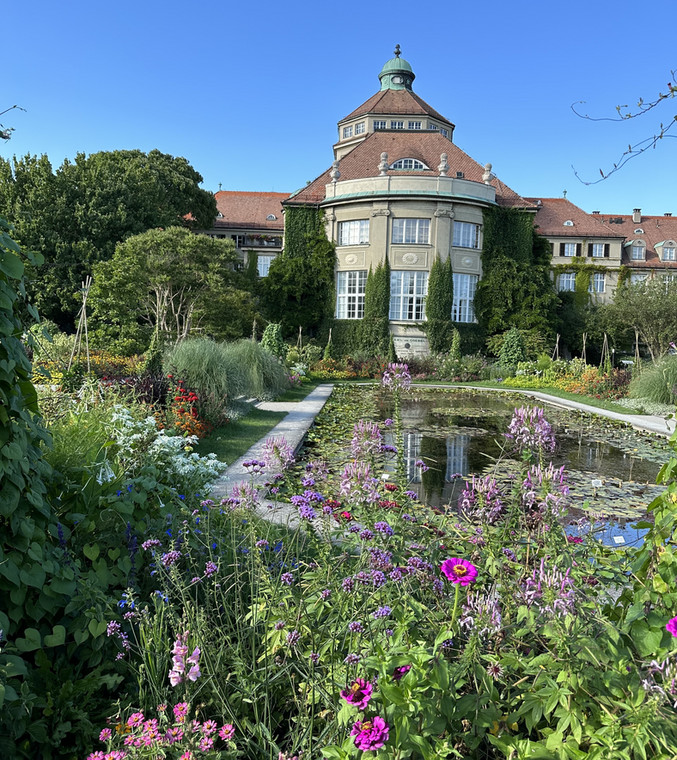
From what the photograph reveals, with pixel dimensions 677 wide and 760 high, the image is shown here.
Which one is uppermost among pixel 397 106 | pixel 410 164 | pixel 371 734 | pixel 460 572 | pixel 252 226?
pixel 397 106

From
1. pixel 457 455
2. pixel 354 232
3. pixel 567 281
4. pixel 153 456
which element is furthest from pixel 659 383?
pixel 567 281

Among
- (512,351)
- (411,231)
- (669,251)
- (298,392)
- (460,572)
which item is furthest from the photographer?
(669,251)

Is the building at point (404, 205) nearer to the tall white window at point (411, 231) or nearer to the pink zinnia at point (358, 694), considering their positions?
the tall white window at point (411, 231)

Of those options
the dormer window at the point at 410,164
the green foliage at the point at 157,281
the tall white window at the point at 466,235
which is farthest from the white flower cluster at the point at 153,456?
the dormer window at the point at 410,164

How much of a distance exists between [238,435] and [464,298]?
863 inches

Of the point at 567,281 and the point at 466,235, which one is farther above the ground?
the point at 466,235

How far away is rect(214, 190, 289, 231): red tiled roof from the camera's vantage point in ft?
126

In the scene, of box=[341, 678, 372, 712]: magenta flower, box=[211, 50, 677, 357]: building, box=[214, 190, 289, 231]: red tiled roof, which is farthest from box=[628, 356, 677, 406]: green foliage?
box=[214, 190, 289, 231]: red tiled roof

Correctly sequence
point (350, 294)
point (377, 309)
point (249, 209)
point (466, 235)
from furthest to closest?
point (249, 209) < point (350, 294) < point (466, 235) < point (377, 309)

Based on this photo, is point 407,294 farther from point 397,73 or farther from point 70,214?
point 397,73

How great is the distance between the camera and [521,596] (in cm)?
200

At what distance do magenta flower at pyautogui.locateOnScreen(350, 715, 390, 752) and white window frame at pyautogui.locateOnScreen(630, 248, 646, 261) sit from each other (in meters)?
45.8

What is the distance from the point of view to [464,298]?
28812 mm

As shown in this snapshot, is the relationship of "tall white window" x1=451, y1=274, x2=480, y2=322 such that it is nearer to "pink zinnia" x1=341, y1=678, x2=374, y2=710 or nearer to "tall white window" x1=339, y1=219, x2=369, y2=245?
"tall white window" x1=339, y1=219, x2=369, y2=245
